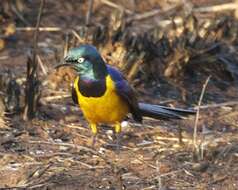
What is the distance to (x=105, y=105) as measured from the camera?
5.79m

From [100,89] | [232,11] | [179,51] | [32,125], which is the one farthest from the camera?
[232,11]

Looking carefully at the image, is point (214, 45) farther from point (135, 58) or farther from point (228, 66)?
point (135, 58)

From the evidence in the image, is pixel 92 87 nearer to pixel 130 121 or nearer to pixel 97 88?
pixel 97 88

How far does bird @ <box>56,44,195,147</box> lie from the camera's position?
5.65 m

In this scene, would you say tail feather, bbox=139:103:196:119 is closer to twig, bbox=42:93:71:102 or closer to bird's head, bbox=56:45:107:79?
bird's head, bbox=56:45:107:79

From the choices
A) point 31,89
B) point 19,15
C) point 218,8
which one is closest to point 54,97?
point 31,89

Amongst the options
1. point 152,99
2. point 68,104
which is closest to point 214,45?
point 152,99

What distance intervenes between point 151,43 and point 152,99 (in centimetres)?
56

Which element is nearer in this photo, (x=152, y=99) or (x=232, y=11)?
(x=152, y=99)

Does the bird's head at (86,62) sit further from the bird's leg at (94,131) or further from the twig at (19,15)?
the twig at (19,15)

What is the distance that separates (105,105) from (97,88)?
0.47ft

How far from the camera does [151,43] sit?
298 inches

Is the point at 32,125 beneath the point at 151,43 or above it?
beneath

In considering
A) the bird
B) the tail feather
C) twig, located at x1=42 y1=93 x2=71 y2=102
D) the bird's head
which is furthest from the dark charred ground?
the bird's head
